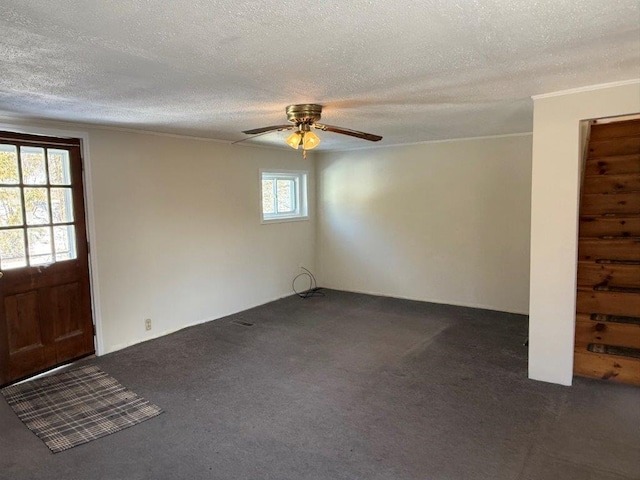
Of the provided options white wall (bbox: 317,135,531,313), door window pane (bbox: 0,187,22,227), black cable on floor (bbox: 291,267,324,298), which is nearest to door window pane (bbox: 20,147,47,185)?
door window pane (bbox: 0,187,22,227)

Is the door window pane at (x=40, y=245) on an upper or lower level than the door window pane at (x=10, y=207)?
lower

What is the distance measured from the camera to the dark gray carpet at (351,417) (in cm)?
225

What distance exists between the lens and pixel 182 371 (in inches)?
138

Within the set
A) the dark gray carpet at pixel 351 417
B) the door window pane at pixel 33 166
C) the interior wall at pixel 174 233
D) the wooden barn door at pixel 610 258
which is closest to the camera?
the dark gray carpet at pixel 351 417

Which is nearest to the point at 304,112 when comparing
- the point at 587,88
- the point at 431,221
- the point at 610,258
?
the point at 587,88

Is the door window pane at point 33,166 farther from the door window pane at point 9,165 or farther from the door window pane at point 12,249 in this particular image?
the door window pane at point 12,249

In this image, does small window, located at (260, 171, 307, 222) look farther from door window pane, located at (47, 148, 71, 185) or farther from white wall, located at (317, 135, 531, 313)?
door window pane, located at (47, 148, 71, 185)

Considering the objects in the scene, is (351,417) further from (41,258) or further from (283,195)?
(283,195)

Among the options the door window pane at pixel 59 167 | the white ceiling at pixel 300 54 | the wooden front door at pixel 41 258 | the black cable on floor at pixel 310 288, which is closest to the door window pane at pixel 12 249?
the wooden front door at pixel 41 258

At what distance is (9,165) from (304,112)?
96.5 inches

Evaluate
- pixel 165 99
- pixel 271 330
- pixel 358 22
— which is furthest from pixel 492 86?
pixel 271 330

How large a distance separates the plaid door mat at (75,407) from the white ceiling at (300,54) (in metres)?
2.17

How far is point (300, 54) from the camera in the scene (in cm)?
200

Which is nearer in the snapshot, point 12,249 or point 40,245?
point 12,249
